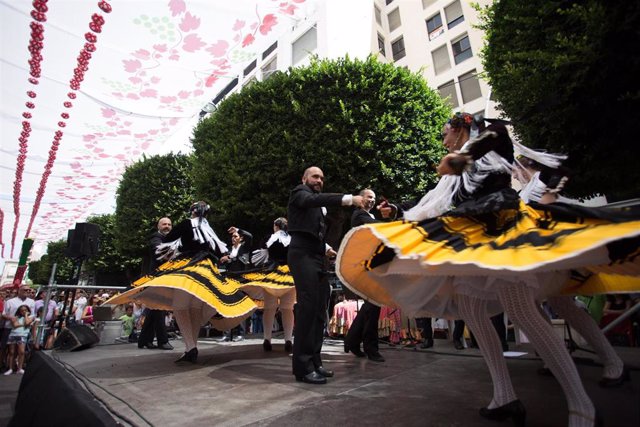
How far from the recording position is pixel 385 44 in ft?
72.4

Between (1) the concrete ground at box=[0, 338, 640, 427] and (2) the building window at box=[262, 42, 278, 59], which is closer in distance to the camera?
(1) the concrete ground at box=[0, 338, 640, 427]

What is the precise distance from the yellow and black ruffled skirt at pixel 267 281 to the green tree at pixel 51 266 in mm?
25251

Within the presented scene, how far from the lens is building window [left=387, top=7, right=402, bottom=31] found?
21812 millimetres

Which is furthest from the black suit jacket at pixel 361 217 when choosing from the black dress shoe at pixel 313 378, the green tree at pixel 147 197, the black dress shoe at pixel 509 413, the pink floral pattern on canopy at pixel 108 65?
the green tree at pixel 147 197

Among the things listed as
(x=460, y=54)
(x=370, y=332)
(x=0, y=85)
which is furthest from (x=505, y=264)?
(x=460, y=54)

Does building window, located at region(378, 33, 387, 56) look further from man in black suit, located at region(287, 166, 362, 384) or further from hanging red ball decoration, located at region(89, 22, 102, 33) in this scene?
man in black suit, located at region(287, 166, 362, 384)

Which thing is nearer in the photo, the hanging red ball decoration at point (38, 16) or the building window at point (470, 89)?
the hanging red ball decoration at point (38, 16)

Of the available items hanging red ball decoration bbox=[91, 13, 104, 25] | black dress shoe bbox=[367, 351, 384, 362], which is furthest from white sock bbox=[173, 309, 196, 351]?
hanging red ball decoration bbox=[91, 13, 104, 25]

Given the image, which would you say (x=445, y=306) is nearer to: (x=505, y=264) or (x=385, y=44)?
(x=505, y=264)

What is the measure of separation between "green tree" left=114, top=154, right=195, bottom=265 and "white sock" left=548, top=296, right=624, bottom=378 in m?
14.9

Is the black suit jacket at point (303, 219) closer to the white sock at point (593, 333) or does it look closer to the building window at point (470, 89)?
the white sock at point (593, 333)

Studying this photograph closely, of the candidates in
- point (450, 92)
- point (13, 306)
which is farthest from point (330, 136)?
point (450, 92)

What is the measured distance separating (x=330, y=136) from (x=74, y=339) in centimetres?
753

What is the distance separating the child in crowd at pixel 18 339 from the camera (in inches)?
255
